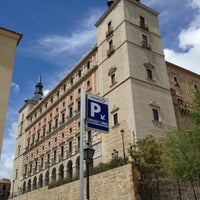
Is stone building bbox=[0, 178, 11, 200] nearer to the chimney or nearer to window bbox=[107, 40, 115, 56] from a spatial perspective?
window bbox=[107, 40, 115, 56]

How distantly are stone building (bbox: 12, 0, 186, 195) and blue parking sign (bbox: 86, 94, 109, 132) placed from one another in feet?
48.9

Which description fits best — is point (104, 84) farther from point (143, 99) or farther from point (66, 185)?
point (66, 185)

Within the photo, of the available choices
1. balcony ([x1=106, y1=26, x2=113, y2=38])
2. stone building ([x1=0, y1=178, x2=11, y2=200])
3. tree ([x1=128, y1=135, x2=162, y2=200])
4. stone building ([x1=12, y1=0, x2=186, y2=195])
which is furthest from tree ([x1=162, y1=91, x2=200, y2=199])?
stone building ([x1=0, y1=178, x2=11, y2=200])

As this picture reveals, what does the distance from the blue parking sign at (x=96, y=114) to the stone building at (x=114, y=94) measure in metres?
14.9

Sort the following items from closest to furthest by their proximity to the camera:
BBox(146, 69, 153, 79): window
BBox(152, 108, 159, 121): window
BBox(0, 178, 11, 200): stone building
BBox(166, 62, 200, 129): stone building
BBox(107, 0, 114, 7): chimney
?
1. BBox(152, 108, 159, 121): window
2. BBox(146, 69, 153, 79): window
3. BBox(166, 62, 200, 129): stone building
4. BBox(107, 0, 114, 7): chimney
5. BBox(0, 178, 11, 200): stone building

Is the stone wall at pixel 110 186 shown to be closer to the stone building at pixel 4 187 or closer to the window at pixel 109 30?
the window at pixel 109 30

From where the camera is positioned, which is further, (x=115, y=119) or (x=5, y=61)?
(x=115, y=119)

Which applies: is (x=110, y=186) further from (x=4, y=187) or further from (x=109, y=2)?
(x=4, y=187)

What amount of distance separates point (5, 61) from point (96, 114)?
6.11 metres

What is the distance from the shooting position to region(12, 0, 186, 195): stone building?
2625cm

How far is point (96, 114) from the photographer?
820cm

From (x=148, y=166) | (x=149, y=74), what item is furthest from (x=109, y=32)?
(x=148, y=166)

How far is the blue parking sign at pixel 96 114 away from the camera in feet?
26.2

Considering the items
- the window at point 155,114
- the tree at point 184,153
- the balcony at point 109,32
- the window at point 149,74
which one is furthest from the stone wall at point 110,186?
the balcony at point 109,32
